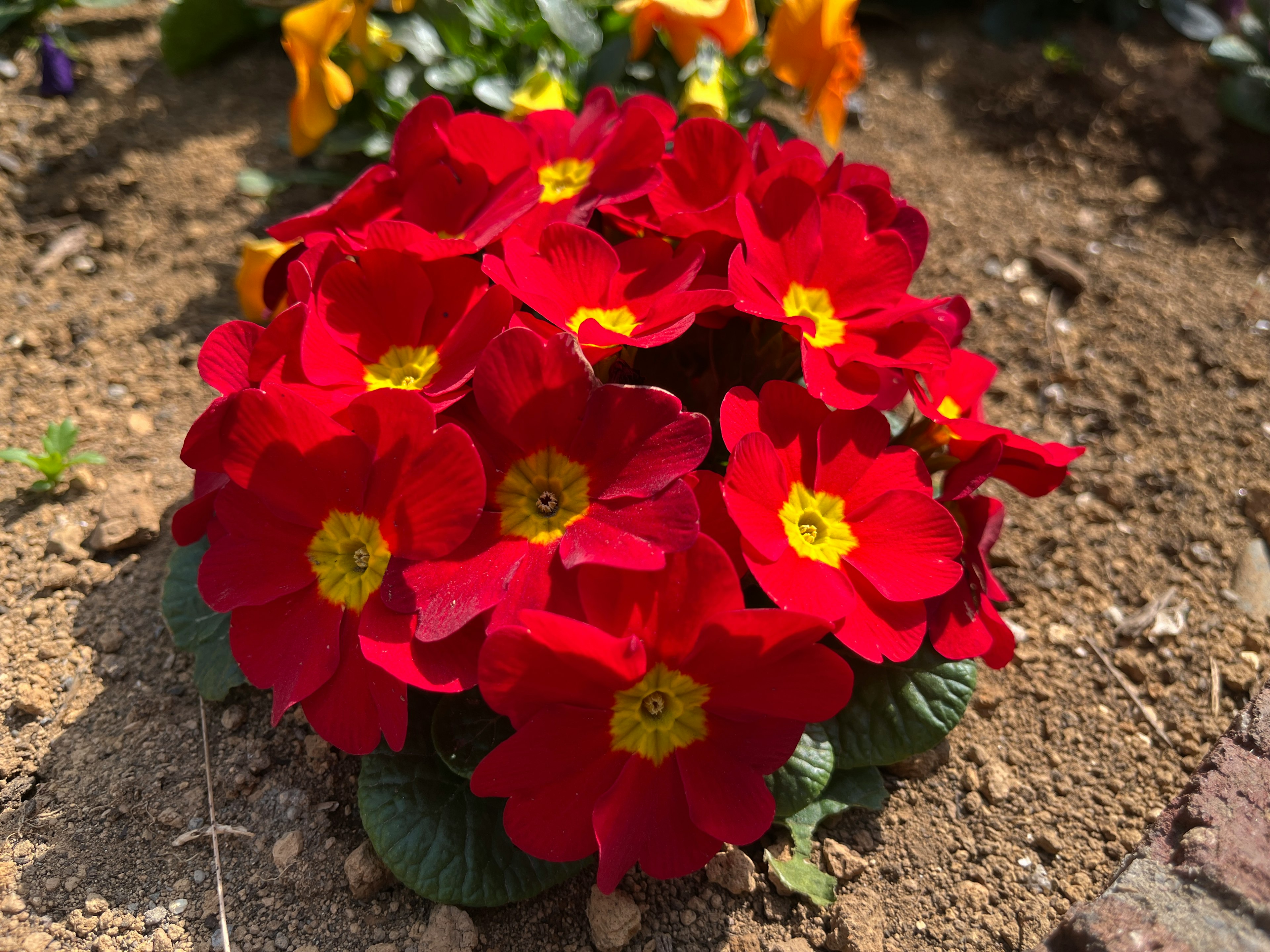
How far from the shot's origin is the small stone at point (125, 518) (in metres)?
2.02

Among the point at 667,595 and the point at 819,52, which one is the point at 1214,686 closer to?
the point at 667,595

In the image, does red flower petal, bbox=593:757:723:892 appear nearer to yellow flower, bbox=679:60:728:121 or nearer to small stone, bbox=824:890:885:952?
small stone, bbox=824:890:885:952

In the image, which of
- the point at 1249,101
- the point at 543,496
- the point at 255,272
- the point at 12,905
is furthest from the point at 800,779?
the point at 1249,101

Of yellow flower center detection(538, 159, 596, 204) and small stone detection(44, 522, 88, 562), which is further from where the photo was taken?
small stone detection(44, 522, 88, 562)

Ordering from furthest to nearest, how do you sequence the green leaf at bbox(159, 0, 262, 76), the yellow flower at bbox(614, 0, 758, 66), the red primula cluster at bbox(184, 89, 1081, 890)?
the green leaf at bbox(159, 0, 262, 76)
the yellow flower at bbox(614, 0, 758, 66)
the red primula cluster at bbox(184, 89, 1081, 890)

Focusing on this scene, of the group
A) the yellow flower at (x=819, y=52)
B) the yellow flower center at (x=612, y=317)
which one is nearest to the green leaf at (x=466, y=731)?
the yellow flower center at (x=612, y=317)

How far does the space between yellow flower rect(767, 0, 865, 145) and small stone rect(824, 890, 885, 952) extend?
191cm

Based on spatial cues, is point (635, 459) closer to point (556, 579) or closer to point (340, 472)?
point (556, 579)

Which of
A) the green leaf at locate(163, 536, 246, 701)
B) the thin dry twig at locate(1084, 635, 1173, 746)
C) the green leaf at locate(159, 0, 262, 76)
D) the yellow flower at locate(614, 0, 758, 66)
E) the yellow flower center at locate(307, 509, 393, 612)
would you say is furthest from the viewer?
the green leaf at locate(159, 0, 262, 76)

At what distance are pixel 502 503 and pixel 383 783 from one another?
57 cm

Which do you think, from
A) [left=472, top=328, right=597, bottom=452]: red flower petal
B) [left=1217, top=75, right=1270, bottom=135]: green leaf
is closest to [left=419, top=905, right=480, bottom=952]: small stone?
[left=472, top=328, right=597, bottom=452]: red flower petal

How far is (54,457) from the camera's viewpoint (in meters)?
2.07

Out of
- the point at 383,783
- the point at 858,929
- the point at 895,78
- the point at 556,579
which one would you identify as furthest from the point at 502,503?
the point at 895,78

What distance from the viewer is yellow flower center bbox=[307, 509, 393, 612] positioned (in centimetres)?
133
